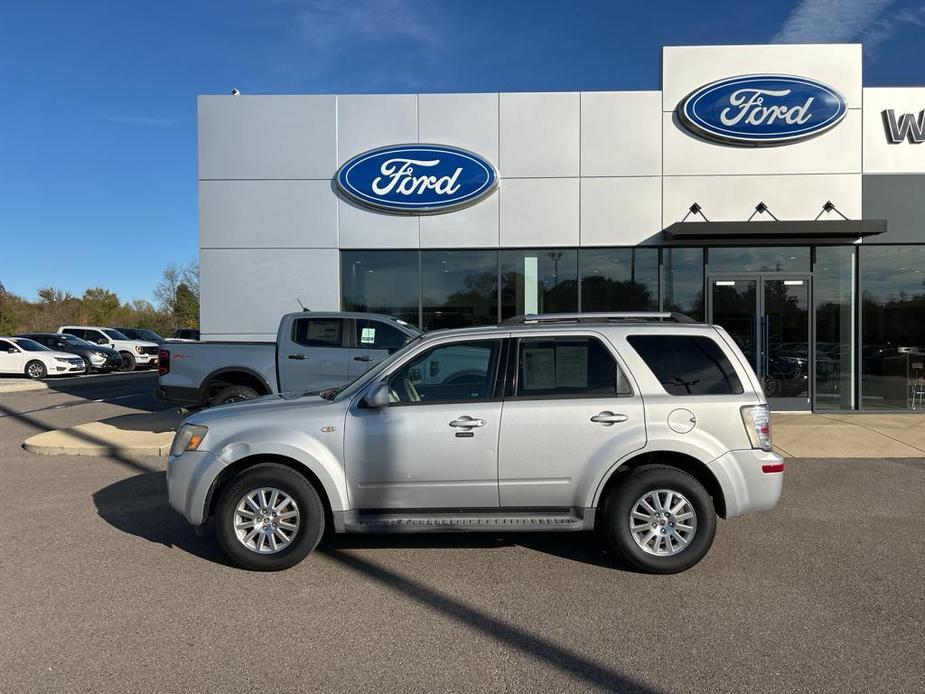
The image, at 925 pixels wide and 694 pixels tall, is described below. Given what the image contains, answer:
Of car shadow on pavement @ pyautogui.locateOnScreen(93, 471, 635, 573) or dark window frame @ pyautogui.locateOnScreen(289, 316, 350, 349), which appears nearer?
car shadow on pavement @ pyautogui.locateOnScreen(93, 471, 635, 573)

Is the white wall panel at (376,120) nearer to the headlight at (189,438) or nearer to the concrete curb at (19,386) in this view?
the headlight at (189,438)

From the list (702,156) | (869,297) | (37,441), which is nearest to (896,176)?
(869,297)

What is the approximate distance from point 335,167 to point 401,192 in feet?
4.76

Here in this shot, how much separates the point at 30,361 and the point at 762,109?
24.2m

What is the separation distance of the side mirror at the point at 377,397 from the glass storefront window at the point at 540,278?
849cm

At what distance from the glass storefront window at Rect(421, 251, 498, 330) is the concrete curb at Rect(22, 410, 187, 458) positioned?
542 centimetres

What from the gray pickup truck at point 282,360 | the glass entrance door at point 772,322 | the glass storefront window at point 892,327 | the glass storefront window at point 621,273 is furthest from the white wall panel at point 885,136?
the gray pickup truck at point 282,360

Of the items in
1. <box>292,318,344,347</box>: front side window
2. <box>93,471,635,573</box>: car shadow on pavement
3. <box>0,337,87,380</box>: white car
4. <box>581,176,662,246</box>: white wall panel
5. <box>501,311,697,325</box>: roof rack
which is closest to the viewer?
<box>93,471,635,573</box>: car shadow on pavement

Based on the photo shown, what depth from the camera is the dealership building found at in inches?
501

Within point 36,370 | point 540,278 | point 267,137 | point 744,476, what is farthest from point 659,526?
point 36,370

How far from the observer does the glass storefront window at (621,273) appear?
13.1 m

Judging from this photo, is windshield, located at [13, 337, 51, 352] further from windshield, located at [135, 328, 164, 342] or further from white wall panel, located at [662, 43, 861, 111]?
white wall panel, located at [662, 43, 861, 111]

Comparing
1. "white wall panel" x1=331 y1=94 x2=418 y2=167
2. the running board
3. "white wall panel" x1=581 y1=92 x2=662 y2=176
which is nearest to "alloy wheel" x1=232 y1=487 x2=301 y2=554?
the running board

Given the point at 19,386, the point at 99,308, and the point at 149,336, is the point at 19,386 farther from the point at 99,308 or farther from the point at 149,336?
the point at 99,308
